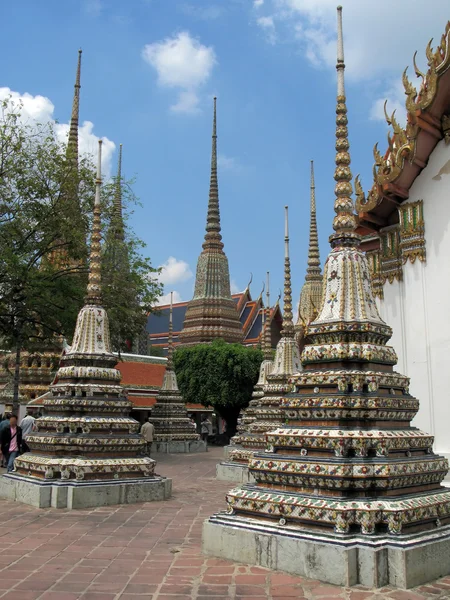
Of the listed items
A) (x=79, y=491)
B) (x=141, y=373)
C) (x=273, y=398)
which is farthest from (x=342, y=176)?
(x=141, y=373)

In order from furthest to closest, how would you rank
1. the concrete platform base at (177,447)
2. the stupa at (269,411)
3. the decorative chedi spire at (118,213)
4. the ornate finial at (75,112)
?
the ornate finial at (75,112), the concrete platform base at (177,447), the decorative chedi spire at (118,213), the stupa at (269,411)

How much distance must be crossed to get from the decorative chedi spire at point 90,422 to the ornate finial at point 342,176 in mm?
5188

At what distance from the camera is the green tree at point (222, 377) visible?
1152 inches

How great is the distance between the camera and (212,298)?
3919 cm

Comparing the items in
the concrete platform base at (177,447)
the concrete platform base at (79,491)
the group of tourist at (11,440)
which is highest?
the group of tourist at (11,440)

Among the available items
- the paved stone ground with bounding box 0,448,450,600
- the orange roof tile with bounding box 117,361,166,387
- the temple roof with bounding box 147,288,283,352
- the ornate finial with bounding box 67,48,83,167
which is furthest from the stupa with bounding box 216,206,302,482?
the temple roof with bounding box 147,288,283,352

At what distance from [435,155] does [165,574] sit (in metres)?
7.51

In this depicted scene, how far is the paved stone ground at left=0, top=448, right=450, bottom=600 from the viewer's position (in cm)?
448

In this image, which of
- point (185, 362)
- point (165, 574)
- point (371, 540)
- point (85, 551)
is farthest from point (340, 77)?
point (185, 362)

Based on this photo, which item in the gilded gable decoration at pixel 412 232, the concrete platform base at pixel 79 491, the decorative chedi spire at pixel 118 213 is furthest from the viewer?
the decorative chedi spire at pixel 118 213

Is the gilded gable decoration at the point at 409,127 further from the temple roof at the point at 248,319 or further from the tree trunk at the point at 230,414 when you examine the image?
the temple roof at the point at 248,319

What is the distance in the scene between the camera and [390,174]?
31.4ft

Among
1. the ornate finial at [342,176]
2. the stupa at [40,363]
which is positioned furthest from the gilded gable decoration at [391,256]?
the stupa at [40,363]

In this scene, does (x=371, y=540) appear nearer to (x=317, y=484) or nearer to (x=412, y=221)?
(x=317, y=484)
